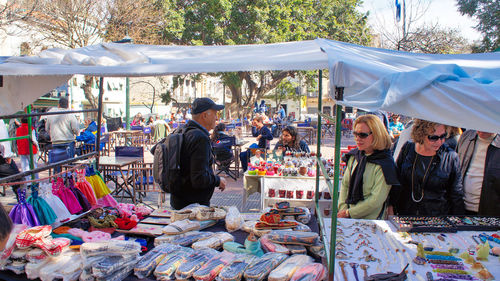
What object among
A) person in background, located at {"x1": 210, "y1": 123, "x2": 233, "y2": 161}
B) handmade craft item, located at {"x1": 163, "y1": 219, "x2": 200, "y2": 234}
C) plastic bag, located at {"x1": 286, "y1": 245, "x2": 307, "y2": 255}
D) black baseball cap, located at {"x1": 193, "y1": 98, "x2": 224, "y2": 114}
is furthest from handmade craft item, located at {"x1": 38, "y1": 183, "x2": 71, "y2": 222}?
person in background, located at {"x1": 210, "y1": 123, "x2": 233, "y2": 161}

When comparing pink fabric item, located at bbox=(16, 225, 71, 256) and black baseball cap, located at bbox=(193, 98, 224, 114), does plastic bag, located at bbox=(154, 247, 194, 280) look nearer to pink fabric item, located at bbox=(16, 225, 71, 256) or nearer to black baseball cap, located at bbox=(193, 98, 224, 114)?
pink fabric item, located at bbox=(16, 225, 71, 256)

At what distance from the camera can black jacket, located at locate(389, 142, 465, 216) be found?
3.08 m

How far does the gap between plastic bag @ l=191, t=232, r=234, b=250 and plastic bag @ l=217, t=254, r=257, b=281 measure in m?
0.24

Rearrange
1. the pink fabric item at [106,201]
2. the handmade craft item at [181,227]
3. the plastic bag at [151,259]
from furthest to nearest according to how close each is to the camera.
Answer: the pink fabric item at [106,201] → the handmade craft item at [181,227] → the plastic bag at [151,259]

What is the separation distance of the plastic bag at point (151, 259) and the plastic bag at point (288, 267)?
0.75 metres

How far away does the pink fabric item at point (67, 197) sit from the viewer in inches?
131

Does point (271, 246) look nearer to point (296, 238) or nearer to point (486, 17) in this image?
point (296, 238)

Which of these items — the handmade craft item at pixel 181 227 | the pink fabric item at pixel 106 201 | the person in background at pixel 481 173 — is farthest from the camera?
the pink fabric item at pixel 106 201

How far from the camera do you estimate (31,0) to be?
13.7 m

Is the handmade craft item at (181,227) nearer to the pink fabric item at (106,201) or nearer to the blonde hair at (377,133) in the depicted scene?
the pink fabric item at (106,201)

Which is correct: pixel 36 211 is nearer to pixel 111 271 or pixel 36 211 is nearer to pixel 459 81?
pixel 111 271

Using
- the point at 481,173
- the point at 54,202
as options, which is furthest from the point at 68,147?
the point at 481,173

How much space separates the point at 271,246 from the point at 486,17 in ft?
62.1

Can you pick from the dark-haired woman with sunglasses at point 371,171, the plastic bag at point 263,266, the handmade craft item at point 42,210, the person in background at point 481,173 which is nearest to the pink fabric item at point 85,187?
the handmade craft item at point 42,210
